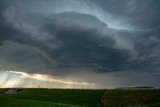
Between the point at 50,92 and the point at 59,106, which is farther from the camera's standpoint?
the point at 50,92

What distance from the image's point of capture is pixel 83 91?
105312mm

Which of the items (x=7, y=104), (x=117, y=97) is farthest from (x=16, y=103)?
(x=117, y=97)

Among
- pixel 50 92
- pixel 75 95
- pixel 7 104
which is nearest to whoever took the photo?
pixel 7 104

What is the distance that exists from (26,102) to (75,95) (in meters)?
38.1

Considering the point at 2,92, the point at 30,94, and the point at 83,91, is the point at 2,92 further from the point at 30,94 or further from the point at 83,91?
the point at 83,91

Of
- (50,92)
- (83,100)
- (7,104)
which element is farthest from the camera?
(50,92)

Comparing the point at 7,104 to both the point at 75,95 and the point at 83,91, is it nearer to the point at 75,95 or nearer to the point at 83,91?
the point at 75,95

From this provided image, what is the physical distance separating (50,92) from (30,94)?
23.7 ft

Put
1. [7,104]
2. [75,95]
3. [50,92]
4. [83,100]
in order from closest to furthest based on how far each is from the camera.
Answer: [7,104]
[83,100]
[75,95]
[50,92]

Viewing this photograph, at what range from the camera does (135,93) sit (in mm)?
94062

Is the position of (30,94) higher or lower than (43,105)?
higher

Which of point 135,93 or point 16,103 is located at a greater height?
point 135,93

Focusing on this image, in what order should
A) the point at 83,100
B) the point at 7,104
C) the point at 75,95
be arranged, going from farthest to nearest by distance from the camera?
1. the point at 75,95
2. the point at 83,100
3. the point at 7,104

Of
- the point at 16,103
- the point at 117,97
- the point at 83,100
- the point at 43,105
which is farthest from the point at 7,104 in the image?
the point at 117,97
